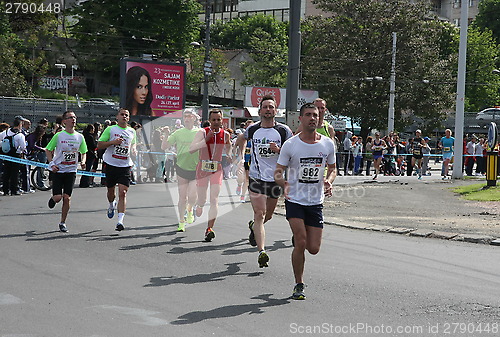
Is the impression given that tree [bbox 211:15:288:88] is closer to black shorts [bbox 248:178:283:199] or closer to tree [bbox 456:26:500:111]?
Answer: tree [bbox 456:26:500:111]

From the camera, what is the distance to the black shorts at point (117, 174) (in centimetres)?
1198

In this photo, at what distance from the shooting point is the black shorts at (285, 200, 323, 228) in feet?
24.1

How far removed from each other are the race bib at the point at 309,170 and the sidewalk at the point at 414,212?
5035mm

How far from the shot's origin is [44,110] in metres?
36.2

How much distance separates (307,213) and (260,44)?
6319cm

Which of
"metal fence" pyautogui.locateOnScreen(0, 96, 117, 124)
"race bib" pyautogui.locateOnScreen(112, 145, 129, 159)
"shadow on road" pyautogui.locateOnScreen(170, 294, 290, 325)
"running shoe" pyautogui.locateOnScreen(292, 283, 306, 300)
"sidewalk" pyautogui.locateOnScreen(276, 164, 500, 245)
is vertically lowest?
"sidewalk" pyautogui.locateOnScreen(276, 164, 500, 245)

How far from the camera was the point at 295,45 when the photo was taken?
17844 millimetres

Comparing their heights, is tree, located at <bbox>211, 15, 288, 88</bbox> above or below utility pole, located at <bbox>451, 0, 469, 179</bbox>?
above

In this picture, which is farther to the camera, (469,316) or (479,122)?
(479,122)

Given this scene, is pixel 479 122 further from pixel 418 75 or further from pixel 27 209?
pixel 27 209

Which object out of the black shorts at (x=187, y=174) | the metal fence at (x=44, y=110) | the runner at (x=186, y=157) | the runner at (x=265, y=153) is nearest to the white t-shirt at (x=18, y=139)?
the runner at (x=186, y=157)

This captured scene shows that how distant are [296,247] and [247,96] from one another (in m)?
42.8

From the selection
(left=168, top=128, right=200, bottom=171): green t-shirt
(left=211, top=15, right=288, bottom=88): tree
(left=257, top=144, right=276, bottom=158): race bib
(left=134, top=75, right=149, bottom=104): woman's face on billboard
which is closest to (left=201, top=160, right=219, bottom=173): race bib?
(left=168, top=128, right=200, bottom=171): green t-shirt

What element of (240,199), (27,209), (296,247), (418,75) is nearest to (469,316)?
(296,247)
